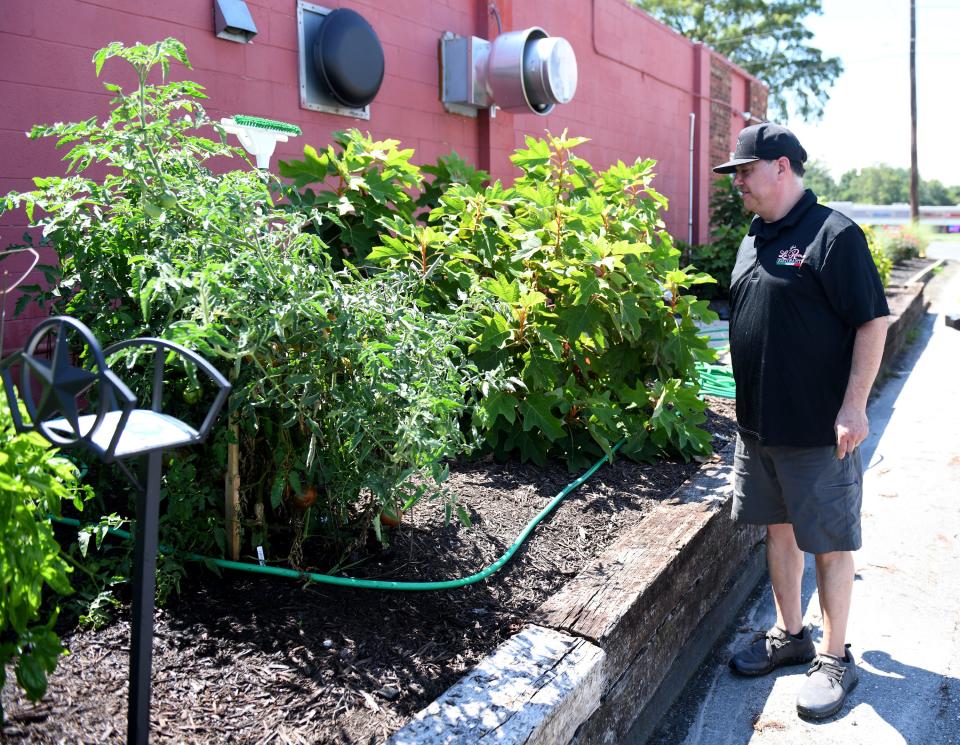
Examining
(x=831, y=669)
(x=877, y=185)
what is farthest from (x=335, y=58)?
(x=877, y=185)

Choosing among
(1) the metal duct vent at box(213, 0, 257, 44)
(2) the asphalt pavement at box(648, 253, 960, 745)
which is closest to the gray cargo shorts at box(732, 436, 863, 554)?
(2) the asphalt pavement at box(648, 253, 960, 745)

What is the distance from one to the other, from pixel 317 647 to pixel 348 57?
14.1 feet

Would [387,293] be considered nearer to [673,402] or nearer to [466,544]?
[466,544]

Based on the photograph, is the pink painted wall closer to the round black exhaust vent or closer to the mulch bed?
the round black exhaust vent

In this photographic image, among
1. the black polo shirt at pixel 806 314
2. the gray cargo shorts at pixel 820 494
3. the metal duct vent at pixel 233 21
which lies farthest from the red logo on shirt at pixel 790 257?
the metal duct vent at pixel 233 21

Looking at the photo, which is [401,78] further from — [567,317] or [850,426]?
[850,426]

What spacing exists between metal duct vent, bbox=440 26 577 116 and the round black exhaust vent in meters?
1.19

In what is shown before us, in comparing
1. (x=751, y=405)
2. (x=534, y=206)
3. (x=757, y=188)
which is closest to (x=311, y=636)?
(x=751, y=405)

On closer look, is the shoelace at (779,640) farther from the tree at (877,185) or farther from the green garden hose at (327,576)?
the tree at (877,185)

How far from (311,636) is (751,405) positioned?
5.62 ft

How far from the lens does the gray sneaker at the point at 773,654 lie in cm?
319

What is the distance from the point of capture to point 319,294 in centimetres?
229

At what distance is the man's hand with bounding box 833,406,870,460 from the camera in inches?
109

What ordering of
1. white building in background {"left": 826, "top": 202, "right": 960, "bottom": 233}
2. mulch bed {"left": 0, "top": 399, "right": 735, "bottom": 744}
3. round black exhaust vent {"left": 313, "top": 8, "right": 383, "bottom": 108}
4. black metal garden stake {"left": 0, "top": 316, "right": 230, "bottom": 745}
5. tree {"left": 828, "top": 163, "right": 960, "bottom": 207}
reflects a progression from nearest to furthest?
black metal garden stake {"left": 0, "top": 316, "right": 230, "bottom": 745} → mulch bed {"left": 0, "top": 399, "right": 735, "bottom": 744} → round black exhaust vent {"left": 313, "top": 8, "right": 383, "bottom": 108} → white building in background {"left": 826, "top": 202, "right": 960, "bottom": 233} → tree {"left": 828, "top": 163, "right": 960, "bottom": 207}
